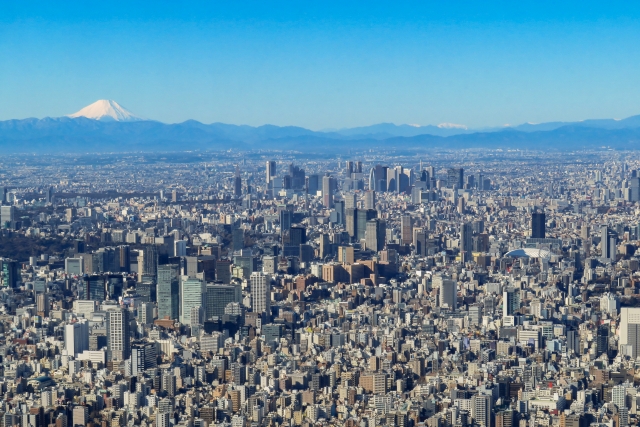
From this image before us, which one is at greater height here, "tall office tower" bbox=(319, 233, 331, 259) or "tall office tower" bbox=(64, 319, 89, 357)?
"tall office tower" bbox=(64, 319, 89, 357)

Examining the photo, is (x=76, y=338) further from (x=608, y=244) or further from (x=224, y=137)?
(x=224, y=137)

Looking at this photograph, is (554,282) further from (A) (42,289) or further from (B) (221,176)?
(B) (221,176)

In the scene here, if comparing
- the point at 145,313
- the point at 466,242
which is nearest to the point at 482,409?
the point at 145,313

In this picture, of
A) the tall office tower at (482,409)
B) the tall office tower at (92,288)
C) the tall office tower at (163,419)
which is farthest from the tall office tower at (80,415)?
the tall office tower at (92,288)

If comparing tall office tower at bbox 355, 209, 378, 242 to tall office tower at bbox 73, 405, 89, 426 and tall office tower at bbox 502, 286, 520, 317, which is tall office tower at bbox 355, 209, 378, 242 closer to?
tall office tower at bbox 502, 286, 520, 317

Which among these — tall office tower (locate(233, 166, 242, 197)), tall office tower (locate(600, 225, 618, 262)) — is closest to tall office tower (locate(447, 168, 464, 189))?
tall office tower (locate(233, 166, 242, 197))
